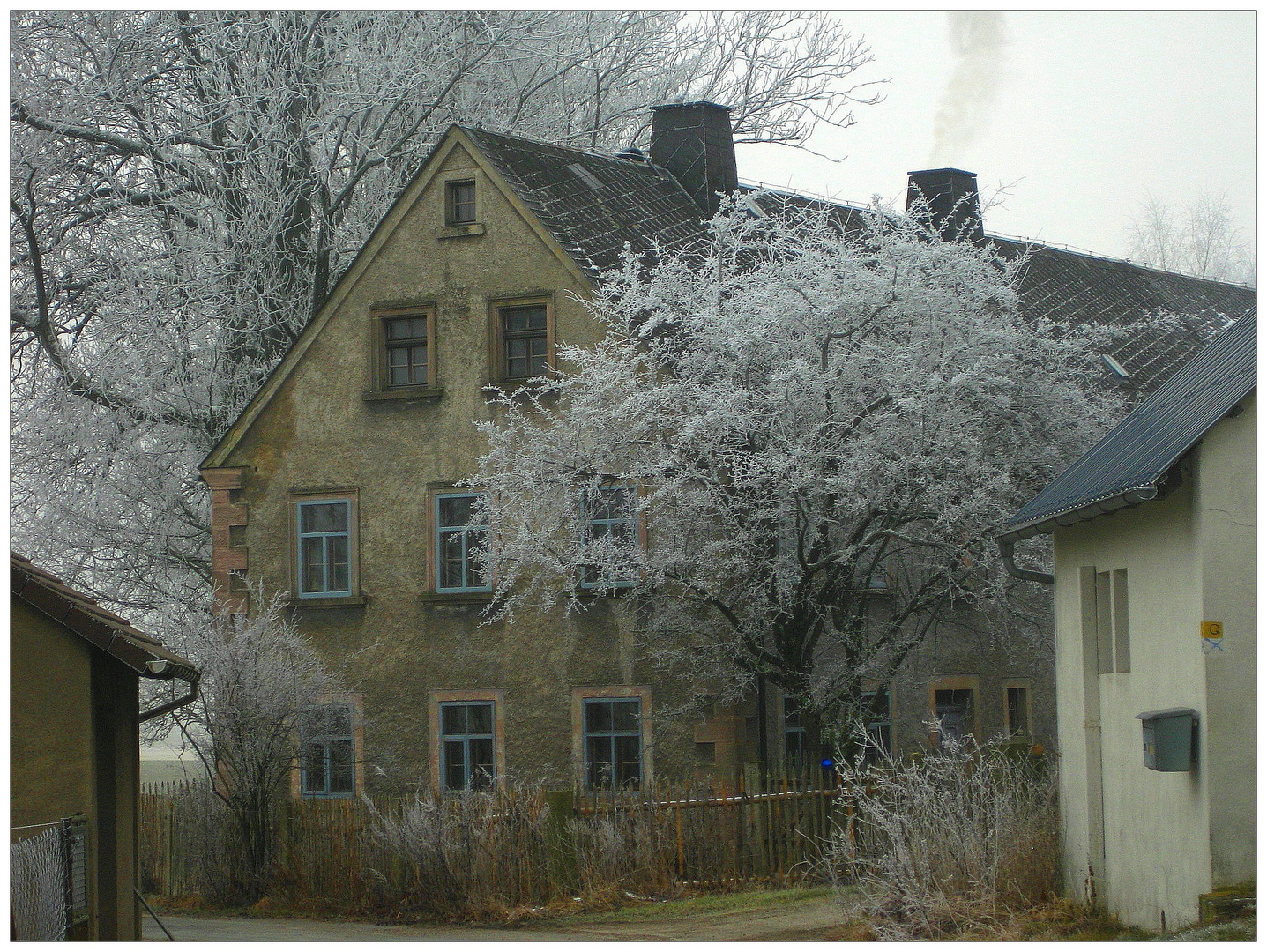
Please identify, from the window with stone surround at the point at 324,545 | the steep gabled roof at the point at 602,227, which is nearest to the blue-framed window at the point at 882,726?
the steep gabled roof at the point at 602,227

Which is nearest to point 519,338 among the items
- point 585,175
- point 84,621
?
point 585,175

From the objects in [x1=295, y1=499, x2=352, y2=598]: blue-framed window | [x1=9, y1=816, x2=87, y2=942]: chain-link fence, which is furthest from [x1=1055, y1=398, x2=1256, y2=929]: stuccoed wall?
[x1=295, y1=499, x2=352, y2=598]: blue-framed window

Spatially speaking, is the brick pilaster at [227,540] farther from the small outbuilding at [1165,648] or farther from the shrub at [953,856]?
the small outbuilding at [1165,648]

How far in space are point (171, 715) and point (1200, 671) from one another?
18.0 meters

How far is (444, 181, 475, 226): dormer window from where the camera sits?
960 inches

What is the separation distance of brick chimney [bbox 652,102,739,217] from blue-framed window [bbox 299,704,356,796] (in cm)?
1064

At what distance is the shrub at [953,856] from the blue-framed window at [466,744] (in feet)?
29.5

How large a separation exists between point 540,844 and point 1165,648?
815cm

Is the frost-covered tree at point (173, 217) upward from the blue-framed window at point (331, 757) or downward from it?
upward

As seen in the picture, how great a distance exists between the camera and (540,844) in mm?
18047

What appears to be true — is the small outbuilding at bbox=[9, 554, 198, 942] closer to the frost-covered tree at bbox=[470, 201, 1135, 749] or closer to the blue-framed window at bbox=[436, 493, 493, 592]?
the frost-covered tree at bbox=[470, 201, 1135, 749]

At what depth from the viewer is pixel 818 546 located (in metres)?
19.8

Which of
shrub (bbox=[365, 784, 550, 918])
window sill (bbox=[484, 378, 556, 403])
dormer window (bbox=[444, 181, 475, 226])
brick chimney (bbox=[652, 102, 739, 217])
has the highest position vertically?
brick chimney (bbox=[652, 102, 739, 217])

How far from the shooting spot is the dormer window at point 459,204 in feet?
80.0
